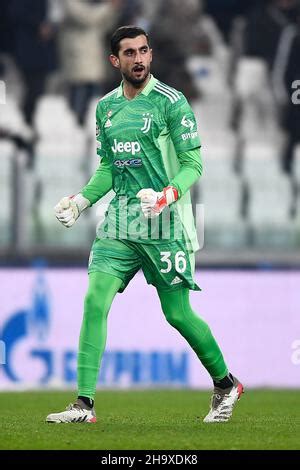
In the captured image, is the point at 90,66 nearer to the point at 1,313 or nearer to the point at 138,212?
the point at 1,313

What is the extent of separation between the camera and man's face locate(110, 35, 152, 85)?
23.2 feet

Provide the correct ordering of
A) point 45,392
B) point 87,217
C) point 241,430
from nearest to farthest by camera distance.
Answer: point 241,430, point 45,392, point 87,217

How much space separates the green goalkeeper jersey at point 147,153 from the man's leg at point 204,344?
310 mm

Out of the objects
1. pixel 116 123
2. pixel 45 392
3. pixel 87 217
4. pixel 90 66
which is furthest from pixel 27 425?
pixel 90 66

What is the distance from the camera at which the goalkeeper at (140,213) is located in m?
6.99

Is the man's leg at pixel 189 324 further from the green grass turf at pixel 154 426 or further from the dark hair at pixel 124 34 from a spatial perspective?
the dark hair at pixel 124 34

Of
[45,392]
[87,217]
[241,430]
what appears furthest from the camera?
[87,217]

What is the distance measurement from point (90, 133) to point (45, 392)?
296 cm

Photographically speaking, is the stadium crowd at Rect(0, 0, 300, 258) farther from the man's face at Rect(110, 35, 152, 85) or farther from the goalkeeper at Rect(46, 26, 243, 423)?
the man's face at Rect(110, 35, 152, 85)

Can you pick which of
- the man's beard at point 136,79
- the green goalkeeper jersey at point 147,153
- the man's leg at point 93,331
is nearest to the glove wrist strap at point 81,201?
the green goalkeeper jersey at point 147,153

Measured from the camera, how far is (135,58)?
279 inches

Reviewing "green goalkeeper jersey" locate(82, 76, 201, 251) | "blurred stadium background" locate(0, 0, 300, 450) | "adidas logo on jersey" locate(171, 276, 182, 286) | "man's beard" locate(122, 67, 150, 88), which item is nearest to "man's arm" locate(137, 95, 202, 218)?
"green goalkeeper jersey" locate(82, 76, 201, 251)

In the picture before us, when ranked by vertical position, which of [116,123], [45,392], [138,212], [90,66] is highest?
[90,66]

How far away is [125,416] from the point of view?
8.01 m
